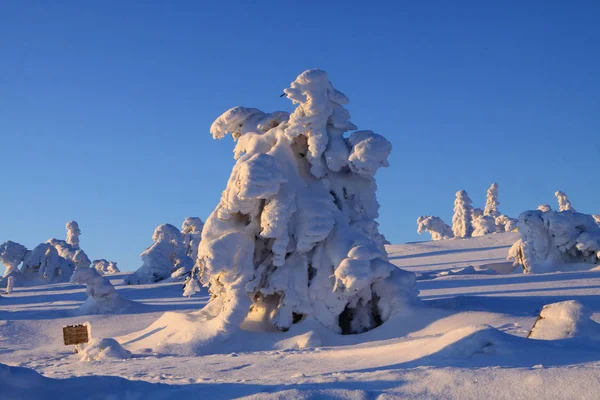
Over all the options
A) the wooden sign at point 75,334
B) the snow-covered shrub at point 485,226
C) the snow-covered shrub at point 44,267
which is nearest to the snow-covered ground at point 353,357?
the wooden sign at point 75,334

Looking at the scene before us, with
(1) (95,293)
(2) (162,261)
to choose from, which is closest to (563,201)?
(2) (162,261)

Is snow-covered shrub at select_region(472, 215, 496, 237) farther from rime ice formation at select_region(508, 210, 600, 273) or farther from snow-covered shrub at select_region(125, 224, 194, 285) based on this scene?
rime ice formation at select_region(508, 210, 600, 273)

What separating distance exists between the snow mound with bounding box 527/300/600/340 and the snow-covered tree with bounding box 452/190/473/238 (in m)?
48.9

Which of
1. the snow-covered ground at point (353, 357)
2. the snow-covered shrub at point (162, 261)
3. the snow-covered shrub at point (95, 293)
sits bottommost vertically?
the snow-covered ground at point (353, 357)

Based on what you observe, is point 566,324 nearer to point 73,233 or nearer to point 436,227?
point 73,233

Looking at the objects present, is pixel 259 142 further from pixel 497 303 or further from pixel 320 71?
pixel 497 303

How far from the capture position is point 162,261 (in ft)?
99.3

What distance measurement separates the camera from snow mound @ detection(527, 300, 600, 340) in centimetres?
816

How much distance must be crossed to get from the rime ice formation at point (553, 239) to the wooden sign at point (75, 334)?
16100mm

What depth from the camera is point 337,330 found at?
40.4 ft

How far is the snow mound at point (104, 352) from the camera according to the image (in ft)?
36.3

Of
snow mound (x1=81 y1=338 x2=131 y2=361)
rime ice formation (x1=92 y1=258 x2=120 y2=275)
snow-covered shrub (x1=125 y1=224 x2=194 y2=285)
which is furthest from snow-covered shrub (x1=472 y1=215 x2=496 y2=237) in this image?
snow mound (x1=81 y1=338 x2=131 y2=361)

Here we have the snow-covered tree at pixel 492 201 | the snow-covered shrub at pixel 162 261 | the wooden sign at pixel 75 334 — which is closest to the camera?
the wooden sign at pixel 75 334

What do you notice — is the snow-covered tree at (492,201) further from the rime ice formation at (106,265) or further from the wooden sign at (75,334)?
the wooden sign at (75,334)
